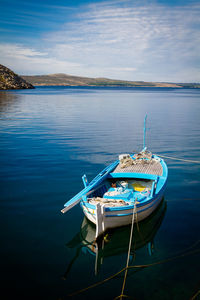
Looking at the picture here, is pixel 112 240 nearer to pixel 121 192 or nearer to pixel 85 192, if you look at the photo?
pixel 85 192

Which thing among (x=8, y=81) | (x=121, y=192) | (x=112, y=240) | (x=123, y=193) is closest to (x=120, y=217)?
A: (x=112, y=240)

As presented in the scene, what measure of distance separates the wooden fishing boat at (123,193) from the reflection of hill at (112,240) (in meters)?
0.42

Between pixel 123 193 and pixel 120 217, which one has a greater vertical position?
pixel 123 193

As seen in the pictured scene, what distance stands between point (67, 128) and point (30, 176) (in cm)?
1928

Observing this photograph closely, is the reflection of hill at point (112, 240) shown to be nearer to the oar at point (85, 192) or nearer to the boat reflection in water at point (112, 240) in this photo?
the boat reflection in water at point (112, 240)

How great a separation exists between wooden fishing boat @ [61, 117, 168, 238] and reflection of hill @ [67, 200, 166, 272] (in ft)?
1.37

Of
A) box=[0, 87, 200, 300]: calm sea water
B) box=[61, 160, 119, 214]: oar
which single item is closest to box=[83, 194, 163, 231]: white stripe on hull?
box=[0, 87, 200, 300]: calm sea water

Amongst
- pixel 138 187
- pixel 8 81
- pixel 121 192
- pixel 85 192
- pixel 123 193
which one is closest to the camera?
pixel 85 192

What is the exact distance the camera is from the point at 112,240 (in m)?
10.3

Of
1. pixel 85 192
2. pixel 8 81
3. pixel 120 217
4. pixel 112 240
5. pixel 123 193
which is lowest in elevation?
pixel 112 240

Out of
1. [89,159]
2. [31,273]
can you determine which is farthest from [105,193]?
[89,159]

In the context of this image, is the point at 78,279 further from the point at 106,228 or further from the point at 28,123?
the point at 28,123

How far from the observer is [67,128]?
35375mm

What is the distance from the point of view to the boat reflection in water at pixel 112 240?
9.68m
